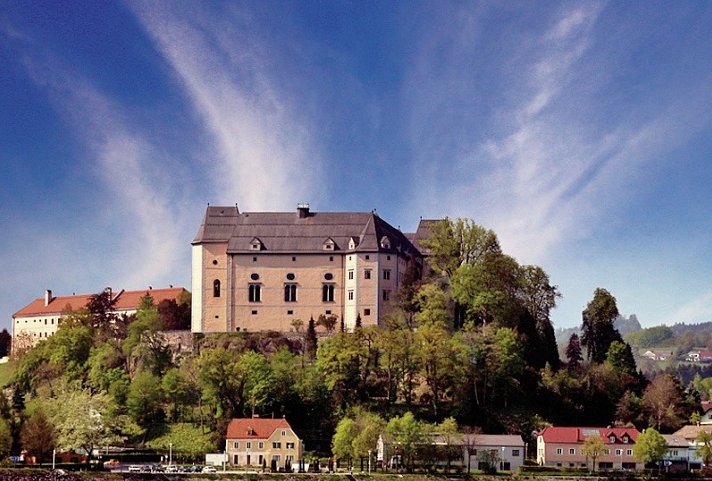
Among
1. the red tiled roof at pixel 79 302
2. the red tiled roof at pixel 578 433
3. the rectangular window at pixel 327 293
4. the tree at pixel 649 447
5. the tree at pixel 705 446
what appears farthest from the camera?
the red tiled roof at pixel 79 302

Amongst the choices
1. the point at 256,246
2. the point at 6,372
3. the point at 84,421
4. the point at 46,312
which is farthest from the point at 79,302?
the point at 84,421

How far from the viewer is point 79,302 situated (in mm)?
130125

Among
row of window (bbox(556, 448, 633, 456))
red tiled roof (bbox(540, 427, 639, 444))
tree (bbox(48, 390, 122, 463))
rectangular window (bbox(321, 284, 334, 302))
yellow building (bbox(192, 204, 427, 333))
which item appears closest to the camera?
tree (bbox(48, 390, 122, 463))

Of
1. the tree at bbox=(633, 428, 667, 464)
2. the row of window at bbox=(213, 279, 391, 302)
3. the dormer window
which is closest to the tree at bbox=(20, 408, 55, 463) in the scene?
the row of window at bbox=(213, 279, 391, 302)

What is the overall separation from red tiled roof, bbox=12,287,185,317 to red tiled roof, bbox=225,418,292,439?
1750 inches

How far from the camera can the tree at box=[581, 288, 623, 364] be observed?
8669 centimetres

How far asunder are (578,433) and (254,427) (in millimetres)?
23699

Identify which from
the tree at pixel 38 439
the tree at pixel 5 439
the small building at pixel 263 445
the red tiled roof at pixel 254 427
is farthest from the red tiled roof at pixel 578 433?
the tree at pixel 5 439

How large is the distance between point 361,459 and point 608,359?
2488 cm

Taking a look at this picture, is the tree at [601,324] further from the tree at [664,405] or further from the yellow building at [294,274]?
the yellow building at [294,274]

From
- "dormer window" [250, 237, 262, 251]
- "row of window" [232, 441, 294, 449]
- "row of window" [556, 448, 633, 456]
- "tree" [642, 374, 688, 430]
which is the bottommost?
"row of window" [556, 448, 633, 456]

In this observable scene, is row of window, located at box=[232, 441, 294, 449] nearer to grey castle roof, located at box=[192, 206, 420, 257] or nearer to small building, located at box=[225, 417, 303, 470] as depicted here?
small building, located at box=[225, 417, 303, 470]

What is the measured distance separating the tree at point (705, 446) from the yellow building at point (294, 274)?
27.9 meters

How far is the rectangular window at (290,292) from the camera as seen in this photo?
91.9m
